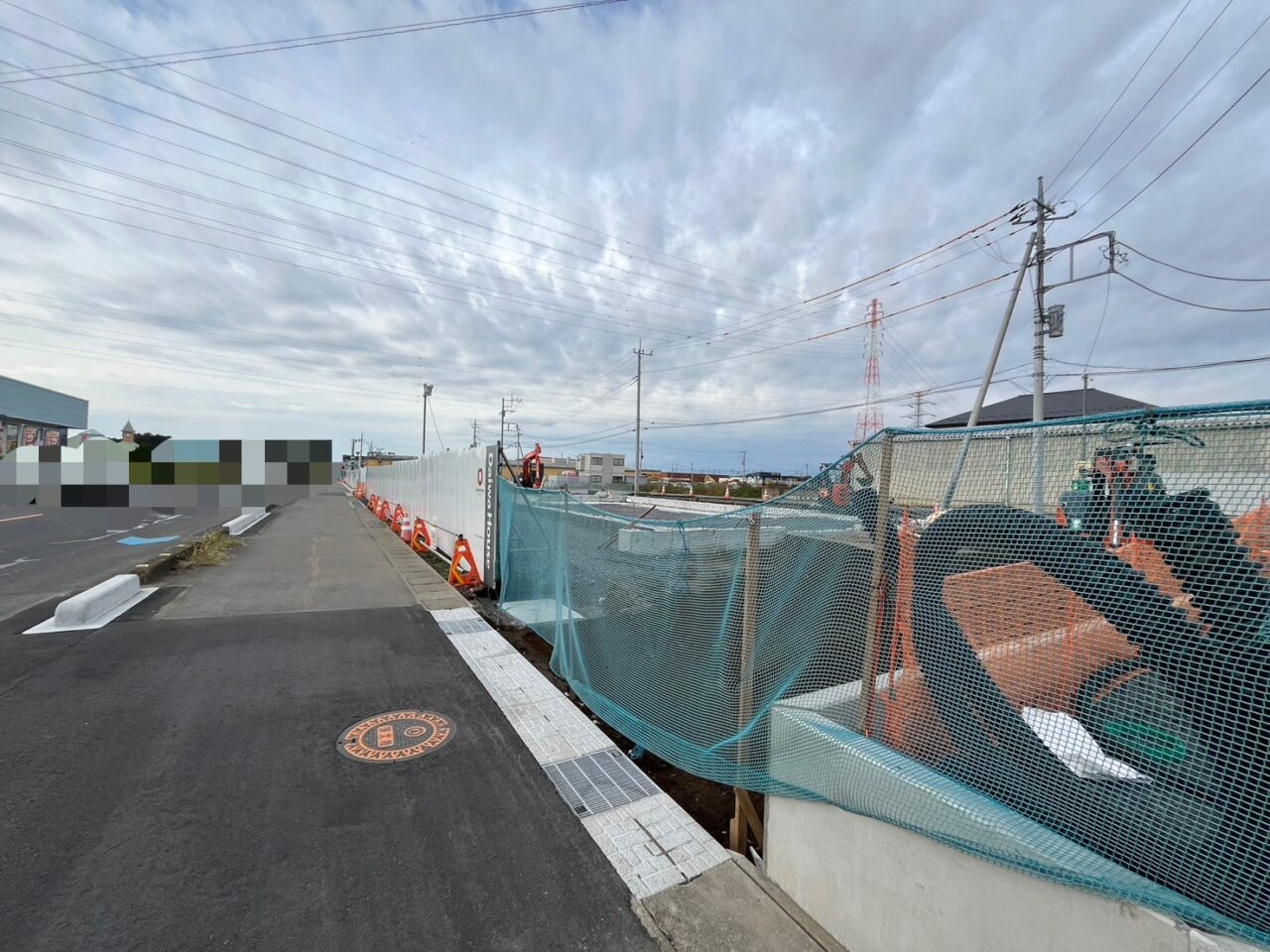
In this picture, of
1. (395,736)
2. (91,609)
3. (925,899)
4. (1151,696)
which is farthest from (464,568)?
(1151,696)

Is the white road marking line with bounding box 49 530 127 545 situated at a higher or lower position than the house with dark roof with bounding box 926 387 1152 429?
lower

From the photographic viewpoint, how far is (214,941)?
6.88 feet

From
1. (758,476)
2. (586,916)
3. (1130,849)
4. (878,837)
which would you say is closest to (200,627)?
(586,916)

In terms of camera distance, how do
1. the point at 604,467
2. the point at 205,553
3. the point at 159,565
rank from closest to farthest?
the point at 159,565 < the point at 205,553 < the point at 604,467

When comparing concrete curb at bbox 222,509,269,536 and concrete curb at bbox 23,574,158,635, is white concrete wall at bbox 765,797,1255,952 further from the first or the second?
concrete curb at bbox 222,509,269,536

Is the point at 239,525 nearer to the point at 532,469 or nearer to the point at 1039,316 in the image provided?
the point at 532,469

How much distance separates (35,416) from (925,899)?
6209 centimetres

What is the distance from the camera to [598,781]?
3350mm

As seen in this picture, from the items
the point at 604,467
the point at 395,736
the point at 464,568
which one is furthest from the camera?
the point at 604,467

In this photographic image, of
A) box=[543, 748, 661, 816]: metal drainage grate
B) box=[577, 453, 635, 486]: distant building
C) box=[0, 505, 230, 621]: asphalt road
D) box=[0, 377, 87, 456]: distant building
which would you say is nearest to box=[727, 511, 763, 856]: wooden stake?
box=[543, 748, 661, 816]: metal drainage grate

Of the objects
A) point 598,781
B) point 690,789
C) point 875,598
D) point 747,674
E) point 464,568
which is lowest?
point 690,789

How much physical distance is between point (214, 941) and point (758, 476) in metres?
76.3

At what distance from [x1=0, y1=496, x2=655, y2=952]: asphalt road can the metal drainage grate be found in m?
0.11

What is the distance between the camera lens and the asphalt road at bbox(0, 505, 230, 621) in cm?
752
